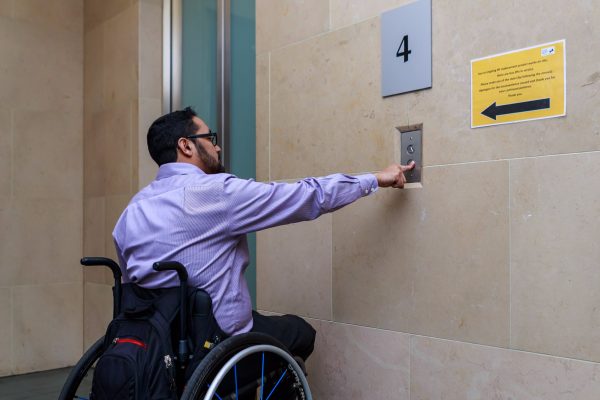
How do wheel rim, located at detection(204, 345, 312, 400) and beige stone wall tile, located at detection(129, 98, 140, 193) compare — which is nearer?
wheel rim, located at detection(204, 345, 312, 400)

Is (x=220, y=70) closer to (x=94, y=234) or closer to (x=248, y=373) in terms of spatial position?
(x=94, y=234)

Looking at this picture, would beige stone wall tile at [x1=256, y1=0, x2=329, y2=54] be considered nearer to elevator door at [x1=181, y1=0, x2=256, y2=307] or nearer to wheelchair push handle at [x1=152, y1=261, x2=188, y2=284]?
elevator door at [x1=181, y1=0, x2=256, y2=307]

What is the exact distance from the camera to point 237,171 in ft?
13.7

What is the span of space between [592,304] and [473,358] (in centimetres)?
54

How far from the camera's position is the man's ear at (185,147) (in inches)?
Result: 109

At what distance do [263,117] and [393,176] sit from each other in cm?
109

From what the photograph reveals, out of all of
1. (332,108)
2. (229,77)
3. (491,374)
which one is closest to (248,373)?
(491,374)

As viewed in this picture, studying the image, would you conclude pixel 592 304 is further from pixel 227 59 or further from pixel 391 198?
pixel 227 59

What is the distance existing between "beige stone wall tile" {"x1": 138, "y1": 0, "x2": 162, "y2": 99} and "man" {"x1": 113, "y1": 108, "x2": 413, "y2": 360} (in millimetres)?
2149

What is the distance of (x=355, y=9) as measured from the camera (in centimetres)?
308

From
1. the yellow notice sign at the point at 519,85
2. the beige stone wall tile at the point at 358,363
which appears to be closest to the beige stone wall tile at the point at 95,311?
the beige stone wall tile at the point at 358,363

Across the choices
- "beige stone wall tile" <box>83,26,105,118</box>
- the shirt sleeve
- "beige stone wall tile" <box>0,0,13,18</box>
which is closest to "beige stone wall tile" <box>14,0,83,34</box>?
"beige stone wall tile" <box>0,0,13,18</box>

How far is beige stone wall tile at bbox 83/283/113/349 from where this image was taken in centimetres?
488

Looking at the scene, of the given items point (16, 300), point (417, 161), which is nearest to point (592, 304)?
point (417, 161)
